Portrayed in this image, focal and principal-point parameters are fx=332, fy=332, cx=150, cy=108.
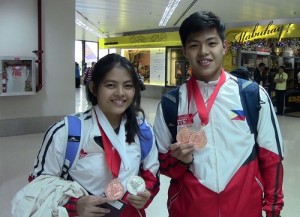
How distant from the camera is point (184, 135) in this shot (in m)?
1.38

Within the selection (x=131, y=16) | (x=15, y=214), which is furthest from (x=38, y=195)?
(x=131, y=16)

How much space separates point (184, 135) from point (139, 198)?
0.32m

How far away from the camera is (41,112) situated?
22.8 feet

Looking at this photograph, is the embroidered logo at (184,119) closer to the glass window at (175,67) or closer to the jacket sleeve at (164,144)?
the jacket sleeve at (164,144)

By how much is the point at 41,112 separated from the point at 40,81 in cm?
66

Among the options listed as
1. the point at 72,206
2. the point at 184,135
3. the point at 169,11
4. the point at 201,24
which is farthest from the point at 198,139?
the point at 169,11

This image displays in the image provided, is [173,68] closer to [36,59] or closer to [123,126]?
[36,59]

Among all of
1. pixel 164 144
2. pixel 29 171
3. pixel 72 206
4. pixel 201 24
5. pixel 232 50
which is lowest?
pixel 29 171

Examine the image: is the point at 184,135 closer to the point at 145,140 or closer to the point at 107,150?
the point at 145,140

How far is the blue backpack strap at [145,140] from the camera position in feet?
4.96

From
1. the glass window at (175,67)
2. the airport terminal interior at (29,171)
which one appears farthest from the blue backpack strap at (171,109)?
the glass window at (175,67)

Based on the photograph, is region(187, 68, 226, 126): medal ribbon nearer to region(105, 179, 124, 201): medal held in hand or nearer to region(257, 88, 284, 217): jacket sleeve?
region(257, 88, 284, 217): jacket sleeve

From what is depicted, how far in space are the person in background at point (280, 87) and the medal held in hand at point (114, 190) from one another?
10.9 m

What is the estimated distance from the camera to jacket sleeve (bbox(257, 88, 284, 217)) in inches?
57.2
